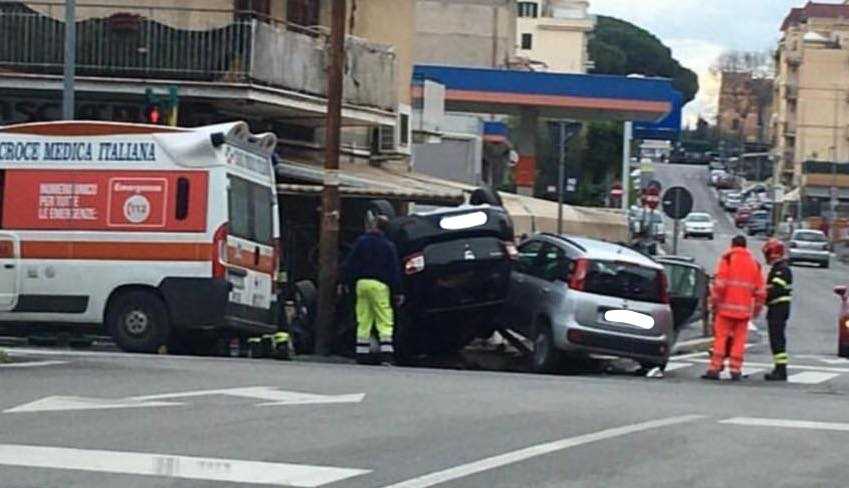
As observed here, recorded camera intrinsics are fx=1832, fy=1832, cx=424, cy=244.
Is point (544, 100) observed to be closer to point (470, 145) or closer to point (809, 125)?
point (470, 145)

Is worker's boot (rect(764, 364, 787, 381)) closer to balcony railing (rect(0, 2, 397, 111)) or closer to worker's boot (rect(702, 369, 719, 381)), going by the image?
worker's boot (rect(702, 369, 719, 381))

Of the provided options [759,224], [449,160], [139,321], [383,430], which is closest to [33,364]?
[139,321]

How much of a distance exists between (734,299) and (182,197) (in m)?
6.39

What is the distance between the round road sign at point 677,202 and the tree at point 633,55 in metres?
79.9

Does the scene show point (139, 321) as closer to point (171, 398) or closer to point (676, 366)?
point (171, 398)

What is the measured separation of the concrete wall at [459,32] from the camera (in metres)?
67.9

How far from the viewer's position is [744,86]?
162750 millimetres

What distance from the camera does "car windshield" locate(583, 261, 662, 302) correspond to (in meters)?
21.5

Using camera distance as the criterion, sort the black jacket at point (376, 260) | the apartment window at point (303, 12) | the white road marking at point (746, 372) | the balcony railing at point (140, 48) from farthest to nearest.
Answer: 1. the apartment window at point (303, 12)
2. the balcony railing at point (140, 48)
3. the white road marking at point (746, 372)
4. the black jacket at point (376, 260)

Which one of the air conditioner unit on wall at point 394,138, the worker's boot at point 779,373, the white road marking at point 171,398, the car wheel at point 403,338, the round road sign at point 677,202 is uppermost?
the air conditioner unit on wall at point 394,138

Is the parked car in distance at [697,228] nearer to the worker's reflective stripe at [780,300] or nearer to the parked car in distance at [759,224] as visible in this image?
the parked car in distance at [759,224]

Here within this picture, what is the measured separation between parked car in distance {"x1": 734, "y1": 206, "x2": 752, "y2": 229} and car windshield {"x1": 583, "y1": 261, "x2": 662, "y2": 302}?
7789cm

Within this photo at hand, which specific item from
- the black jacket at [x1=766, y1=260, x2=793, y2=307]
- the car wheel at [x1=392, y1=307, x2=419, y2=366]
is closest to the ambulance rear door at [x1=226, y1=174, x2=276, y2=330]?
the car wheel at [x1=392, y1=307, x2=419, y2=366]

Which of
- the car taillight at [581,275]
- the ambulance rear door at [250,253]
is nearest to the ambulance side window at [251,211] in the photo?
the ambulance rear door at [250,253]
